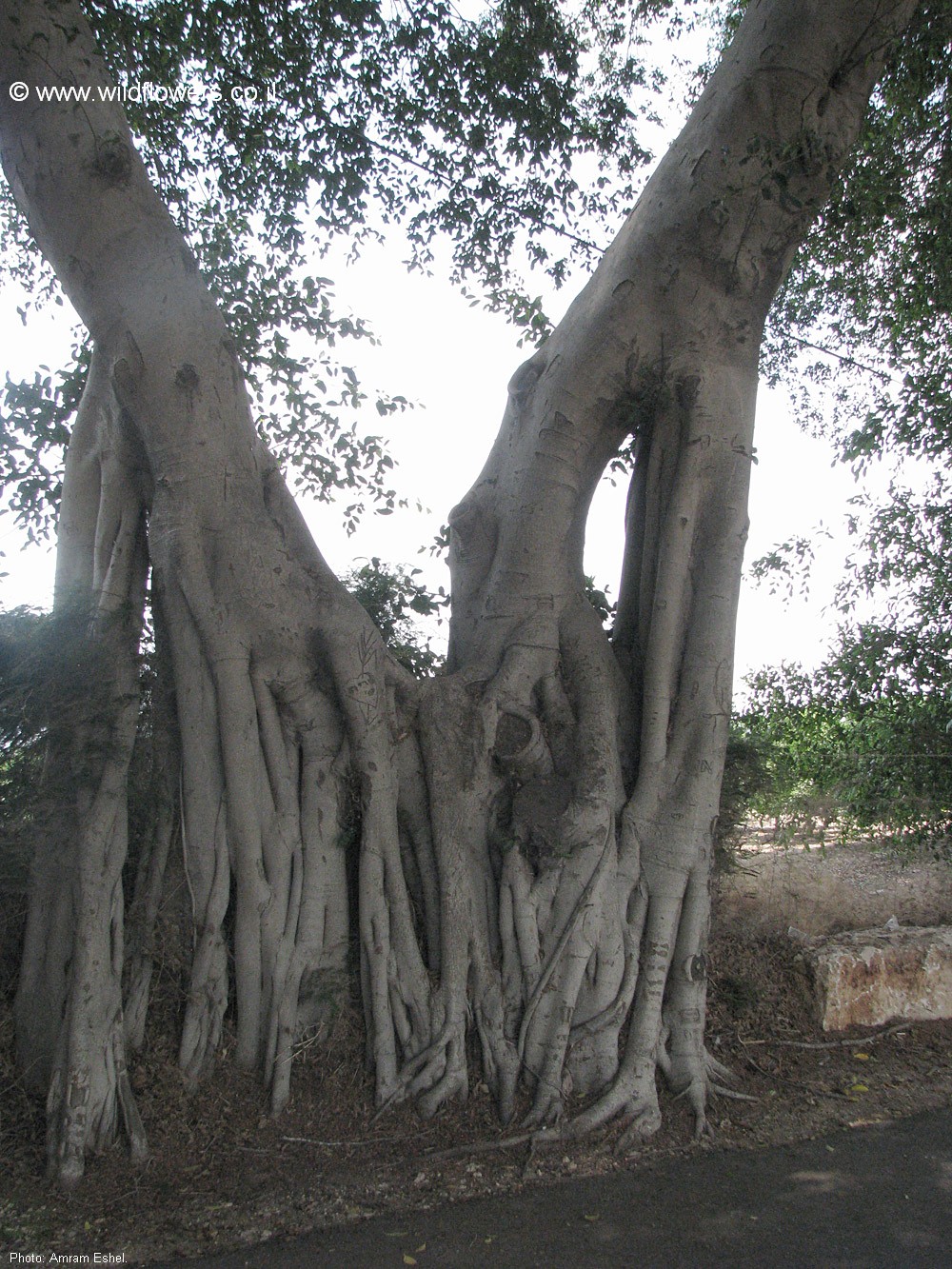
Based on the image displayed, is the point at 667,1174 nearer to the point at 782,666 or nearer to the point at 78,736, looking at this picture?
the point at 78,736

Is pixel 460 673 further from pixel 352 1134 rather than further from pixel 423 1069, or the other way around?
pixel 352 1134

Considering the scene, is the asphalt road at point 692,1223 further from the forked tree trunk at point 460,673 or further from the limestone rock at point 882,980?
the limestone rock at point 882,980

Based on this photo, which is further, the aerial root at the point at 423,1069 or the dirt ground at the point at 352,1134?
the aerial root at the point at 423,1069

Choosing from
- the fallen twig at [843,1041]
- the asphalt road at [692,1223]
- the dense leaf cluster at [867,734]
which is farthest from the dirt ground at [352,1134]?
the dense leaf cluster at [867,734]

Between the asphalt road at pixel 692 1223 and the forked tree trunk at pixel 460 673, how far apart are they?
59cm

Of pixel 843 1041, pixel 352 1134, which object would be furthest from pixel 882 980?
pixel 352 1134

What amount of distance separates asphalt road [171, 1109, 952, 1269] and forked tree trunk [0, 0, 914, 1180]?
1.92 feet

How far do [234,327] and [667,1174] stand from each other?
635cm

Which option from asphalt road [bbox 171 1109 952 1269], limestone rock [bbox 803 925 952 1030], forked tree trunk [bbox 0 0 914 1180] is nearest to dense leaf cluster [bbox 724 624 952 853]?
limestone rock [bbox 803 925 952 1030]

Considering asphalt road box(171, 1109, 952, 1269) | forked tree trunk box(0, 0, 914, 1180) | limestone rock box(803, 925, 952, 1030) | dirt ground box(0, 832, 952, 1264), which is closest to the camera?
asphalt road box(171, 1109, 952, 1269)

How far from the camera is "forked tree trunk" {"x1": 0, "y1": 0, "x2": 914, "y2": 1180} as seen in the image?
15.0ft

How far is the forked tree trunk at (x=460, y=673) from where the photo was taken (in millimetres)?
4570

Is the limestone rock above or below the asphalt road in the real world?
above

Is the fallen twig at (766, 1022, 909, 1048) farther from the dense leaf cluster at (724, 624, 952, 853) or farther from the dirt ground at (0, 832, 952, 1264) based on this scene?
the dense leaf cluster at (724, 624, 952, 853)
